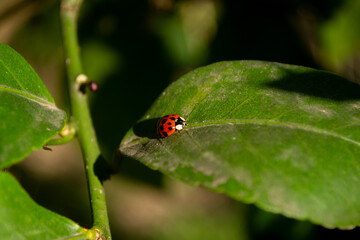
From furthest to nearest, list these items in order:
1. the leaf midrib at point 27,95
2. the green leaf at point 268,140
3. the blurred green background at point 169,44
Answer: the blurred green background at point 169,44 < the leaf midrib at point 27,95 < the green leaf at point 268,140

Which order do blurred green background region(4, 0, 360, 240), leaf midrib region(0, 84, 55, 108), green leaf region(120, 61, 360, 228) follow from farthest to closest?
1. blurred green background region(4, 0, 360, 240)
2. leaf midrib region(0, 84, 55, 108)
3. green leaf region(120, 61, 360, 228)

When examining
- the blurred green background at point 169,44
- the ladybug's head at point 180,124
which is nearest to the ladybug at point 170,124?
the ladybug's head at point 180,124

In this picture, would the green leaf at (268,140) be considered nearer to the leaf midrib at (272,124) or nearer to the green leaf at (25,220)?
the leaf midrib at (272,124)

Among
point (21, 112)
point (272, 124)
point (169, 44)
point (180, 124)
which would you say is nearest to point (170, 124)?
point (180, 124)

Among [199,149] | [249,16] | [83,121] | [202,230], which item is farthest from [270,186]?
[202,230]

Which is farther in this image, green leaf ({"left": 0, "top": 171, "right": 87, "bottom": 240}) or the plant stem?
the plant stem

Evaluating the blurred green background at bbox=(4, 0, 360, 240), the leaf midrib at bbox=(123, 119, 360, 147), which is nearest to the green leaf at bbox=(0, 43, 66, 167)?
the leaf midrib at bbox=(123, 119, 360, 147)

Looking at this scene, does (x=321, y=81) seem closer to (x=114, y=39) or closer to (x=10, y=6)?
(x=114, y=39)

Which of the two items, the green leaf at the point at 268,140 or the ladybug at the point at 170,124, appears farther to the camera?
the ladybug at the point at 170,124

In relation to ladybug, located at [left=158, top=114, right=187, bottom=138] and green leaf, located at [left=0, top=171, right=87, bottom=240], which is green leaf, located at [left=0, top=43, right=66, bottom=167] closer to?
green leaf, located at [left=0, top=171, right=87, bottom=240]
